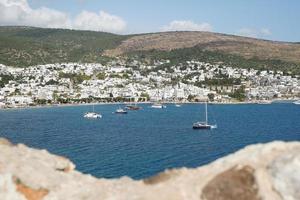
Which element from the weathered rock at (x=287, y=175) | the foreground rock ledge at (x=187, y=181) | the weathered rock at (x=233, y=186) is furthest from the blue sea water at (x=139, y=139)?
the weathered rock at (x=287, y=175)

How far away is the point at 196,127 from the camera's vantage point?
120 metres

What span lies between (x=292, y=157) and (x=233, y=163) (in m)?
1.89

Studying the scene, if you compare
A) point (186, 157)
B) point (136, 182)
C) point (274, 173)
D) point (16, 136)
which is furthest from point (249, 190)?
point (16, 136)

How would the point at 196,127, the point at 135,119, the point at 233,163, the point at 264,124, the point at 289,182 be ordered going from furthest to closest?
the point at 135,119, the point at 264,124, the point at 196,127, the point at 233,163, the point at 289,182

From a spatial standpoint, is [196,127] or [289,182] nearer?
[289,182]

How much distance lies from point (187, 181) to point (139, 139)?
3288 inches

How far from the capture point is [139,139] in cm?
9756

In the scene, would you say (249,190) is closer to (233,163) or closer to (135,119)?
(233,163)

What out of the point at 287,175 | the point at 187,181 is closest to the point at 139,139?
the point at 187,181

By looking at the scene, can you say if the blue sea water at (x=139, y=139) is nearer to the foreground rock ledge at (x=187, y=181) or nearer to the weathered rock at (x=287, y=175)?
the foreground rock ledge at (x=187, y=181)

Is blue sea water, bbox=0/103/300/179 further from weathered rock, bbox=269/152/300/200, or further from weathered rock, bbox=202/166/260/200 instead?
weathered rock, bbox=269/152/300/200

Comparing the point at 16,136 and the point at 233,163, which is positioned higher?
the point at 233,163

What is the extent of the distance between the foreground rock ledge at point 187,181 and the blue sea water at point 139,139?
41302 mm

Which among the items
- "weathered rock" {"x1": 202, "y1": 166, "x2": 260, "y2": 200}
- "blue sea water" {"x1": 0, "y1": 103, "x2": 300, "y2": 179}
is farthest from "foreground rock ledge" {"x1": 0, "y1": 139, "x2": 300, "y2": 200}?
"blue sea water" {"x1": 0, "y1": 103, "x2": 300, "y2": 179}
